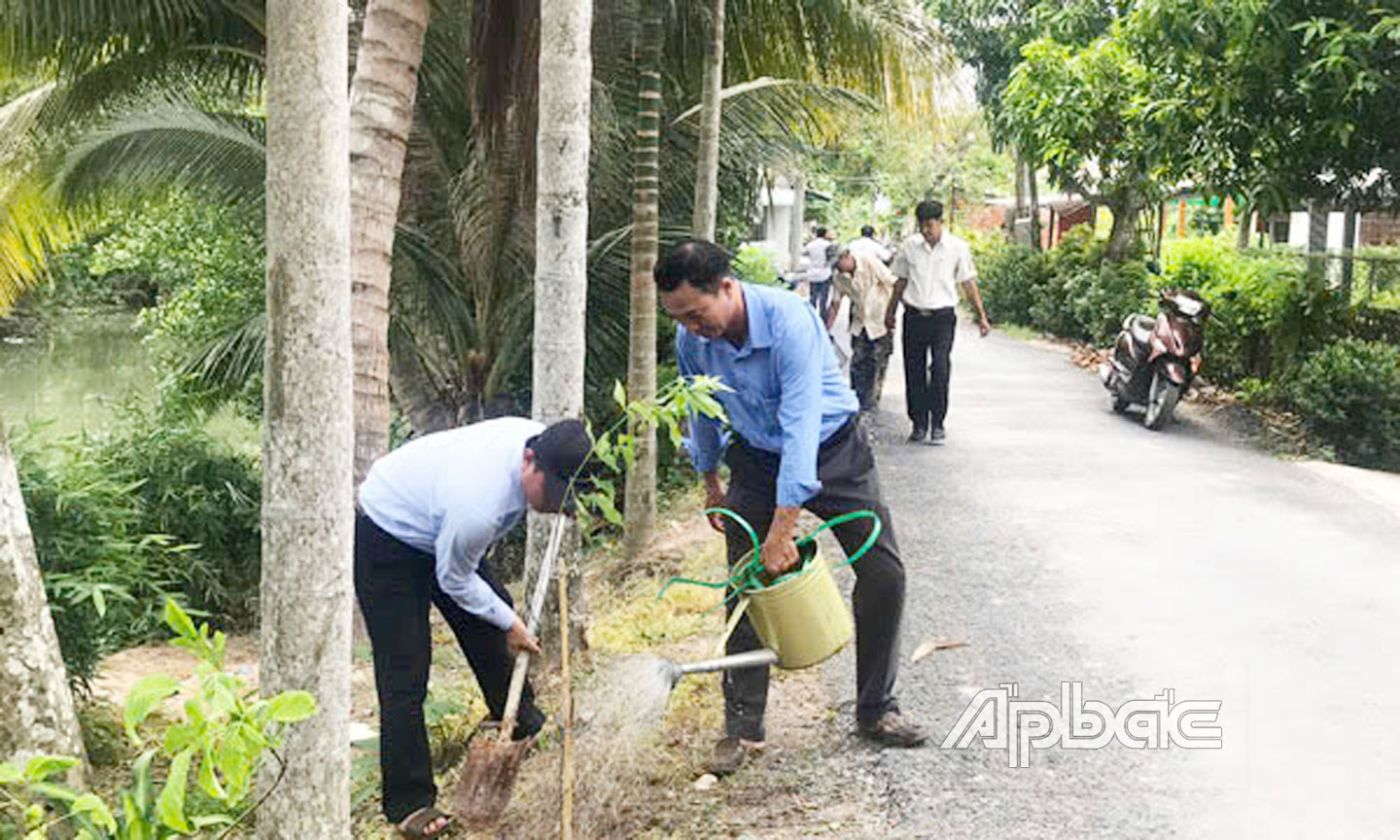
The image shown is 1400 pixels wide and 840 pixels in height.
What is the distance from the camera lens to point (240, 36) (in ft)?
33.6

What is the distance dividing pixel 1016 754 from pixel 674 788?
119 cm

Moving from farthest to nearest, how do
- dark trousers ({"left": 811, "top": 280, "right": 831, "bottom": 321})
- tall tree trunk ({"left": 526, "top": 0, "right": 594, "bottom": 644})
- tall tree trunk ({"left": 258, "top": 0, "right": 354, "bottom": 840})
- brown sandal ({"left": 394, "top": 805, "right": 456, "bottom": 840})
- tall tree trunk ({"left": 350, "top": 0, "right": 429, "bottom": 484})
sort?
dark trousers ({"left": 811, "top": 280, "right": 831, "bottom": 321}) → tall tree trunk ({"left": 350, "top": 0, "right": 429, "bottom": 484}) → tall tree trunk ({"left": 526, "top": 0, "right": 594, "bottom": 644}) → brown sandal ({"left": 394, "top": 805, "right": 456, "bottom": 840}) → tall tree trunk ({"left": 258, "top": 0, "right": 354, "bottom": 840})

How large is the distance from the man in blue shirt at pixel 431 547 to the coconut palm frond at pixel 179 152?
6.43 m

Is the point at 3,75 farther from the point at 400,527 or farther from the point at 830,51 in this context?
the point at 400,527

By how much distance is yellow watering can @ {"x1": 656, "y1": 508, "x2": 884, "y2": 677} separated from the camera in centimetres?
438

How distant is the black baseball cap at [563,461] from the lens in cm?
396

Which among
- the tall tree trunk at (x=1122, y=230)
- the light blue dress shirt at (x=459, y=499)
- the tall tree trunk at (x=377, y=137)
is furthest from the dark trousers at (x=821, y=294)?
the light blue dress shirt at (x=459, y=499)

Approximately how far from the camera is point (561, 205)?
561cm

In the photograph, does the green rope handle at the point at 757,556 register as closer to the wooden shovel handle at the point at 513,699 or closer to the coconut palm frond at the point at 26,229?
the wooden shovel handle at the point at 513,699

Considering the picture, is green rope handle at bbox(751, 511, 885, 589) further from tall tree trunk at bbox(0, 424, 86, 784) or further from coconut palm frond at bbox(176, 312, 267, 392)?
coconut palm frond at bbox(176, 312, 267, 392)

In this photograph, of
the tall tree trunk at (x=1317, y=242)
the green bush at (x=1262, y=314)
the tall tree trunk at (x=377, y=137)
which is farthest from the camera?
the tall tree trunk at (x=1317, y=242)

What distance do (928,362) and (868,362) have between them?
0.87 meters

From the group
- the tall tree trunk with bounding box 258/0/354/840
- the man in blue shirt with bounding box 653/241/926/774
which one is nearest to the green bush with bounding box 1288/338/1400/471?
the man in blue shirt with bounding box 653/241/926/774

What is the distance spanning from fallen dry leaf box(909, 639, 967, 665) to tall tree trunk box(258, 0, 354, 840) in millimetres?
3065
